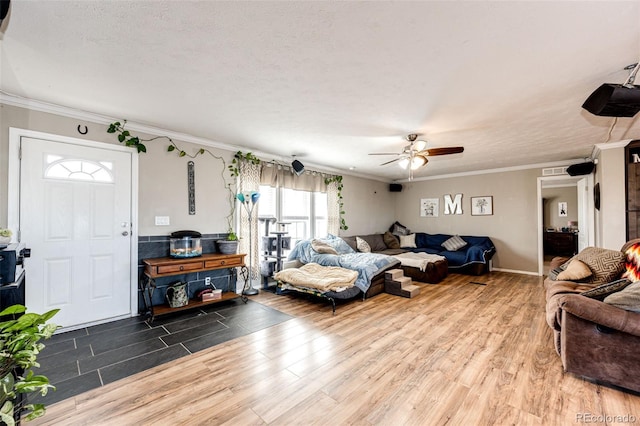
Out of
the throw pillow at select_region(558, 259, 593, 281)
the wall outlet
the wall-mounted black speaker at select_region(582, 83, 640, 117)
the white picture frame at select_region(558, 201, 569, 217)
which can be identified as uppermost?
the wall-mounted black speaker at select_region(582, 83, 640, 117)

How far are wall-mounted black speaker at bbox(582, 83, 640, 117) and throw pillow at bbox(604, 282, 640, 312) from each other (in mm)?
1395

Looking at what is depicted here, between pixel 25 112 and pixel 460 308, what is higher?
pixel 25 112

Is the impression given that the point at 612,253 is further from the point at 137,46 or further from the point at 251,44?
the point at 137,46

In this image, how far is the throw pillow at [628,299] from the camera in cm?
186

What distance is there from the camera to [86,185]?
311 centimetres

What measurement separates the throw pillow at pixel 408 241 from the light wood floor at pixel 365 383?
3.83m

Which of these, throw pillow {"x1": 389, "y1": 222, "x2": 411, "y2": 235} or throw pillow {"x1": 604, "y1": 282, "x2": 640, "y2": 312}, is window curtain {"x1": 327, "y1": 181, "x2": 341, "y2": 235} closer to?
throw pillow {"x1": 389, "y1": 222, "x2": 411, "y2": 235}

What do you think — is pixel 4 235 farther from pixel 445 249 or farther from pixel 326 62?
pixel 445 249

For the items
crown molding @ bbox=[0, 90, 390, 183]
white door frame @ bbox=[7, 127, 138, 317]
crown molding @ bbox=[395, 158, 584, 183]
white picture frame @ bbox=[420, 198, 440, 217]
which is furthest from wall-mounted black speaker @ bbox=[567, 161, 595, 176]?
white door frame @ bbox=[7, 127, 138, 317]

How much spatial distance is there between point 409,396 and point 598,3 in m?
2.66

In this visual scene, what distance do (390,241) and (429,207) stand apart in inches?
Result: 58.7

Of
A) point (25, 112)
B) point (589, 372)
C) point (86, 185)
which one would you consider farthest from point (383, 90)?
point (25, 112)

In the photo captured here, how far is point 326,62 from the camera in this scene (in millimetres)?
2053

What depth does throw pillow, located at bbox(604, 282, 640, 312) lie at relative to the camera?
186cm
